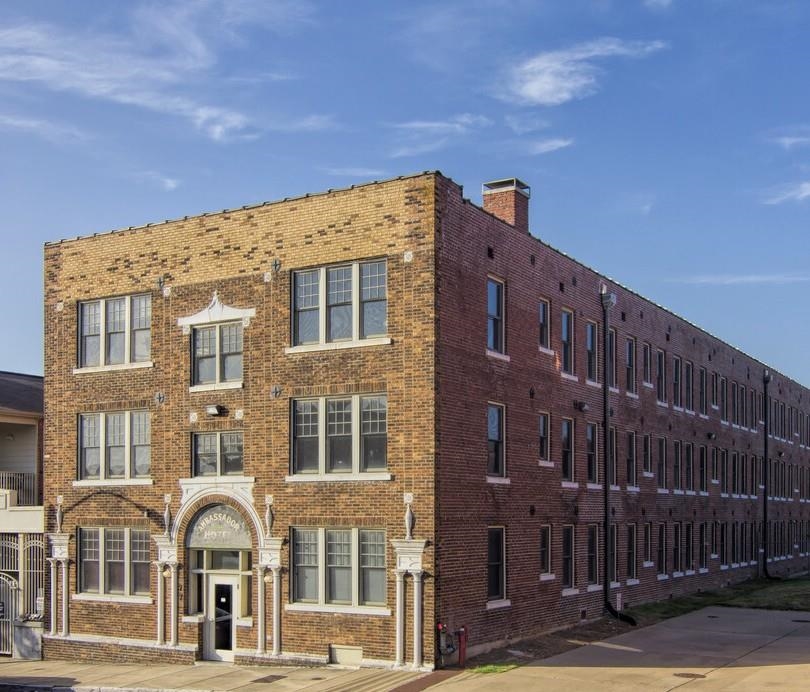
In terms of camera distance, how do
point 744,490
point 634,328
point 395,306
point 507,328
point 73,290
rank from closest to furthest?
1. point 395,306
2. point 507,328
3. point 73,290
4. point 634,328
5. point 744,490

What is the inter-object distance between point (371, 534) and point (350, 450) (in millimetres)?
2025

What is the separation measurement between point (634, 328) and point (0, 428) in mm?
22311

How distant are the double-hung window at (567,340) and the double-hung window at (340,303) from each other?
25.6ft

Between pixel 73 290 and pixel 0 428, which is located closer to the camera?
pixel 73 290

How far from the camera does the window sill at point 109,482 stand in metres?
29.6

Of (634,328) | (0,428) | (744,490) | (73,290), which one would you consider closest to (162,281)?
(73,290)

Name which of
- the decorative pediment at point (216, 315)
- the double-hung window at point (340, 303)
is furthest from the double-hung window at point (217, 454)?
the double-hung window at point (340, 303)

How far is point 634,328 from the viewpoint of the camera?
37.8m

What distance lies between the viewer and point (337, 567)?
26.1 metres

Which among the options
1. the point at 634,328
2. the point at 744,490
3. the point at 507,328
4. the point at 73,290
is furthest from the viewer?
the point at 744,490

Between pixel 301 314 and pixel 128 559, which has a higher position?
pixel 301 314

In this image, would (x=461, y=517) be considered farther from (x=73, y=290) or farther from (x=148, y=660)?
(x=73, y=290)

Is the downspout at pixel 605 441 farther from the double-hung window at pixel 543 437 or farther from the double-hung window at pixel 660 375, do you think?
the double-hung window at pixel 660 375

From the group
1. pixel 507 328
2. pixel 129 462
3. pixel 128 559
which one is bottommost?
pixel 128 559
